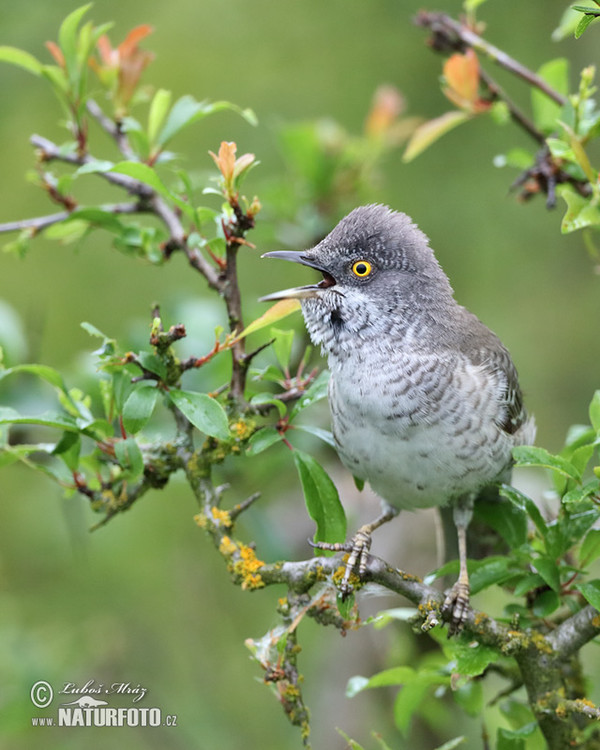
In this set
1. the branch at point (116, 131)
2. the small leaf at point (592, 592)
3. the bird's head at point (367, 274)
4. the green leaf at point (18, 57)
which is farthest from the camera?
the branch at point (116, 131)

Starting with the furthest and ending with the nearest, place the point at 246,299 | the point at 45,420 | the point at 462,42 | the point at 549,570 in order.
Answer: the point at 246,299 → the point at 462,42 → the point at 549,570 → the point at 45,420

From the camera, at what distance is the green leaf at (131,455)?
258cm

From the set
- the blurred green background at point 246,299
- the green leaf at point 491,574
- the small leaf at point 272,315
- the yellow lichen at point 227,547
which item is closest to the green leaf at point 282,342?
the small leaf at point 272,315

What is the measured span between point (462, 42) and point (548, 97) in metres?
0.49

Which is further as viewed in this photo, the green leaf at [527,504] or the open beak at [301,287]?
the open beak at [301,287]

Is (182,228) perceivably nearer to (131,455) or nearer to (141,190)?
(141,190)

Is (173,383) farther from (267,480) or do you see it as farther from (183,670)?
(183,670)

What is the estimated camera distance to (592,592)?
240 centimetres

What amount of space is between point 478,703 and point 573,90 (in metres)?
4.86

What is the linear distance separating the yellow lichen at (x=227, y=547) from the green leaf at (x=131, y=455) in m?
0.33

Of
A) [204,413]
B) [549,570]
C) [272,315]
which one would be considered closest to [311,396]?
[272,315]

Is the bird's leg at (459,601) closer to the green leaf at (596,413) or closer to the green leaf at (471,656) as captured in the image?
the green leaf at (471,656)

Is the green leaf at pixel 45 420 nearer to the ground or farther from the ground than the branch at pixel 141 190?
nearer to the ground

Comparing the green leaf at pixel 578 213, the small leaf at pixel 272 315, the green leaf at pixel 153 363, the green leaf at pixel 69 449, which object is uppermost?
the green leaf at pixel 578 213
